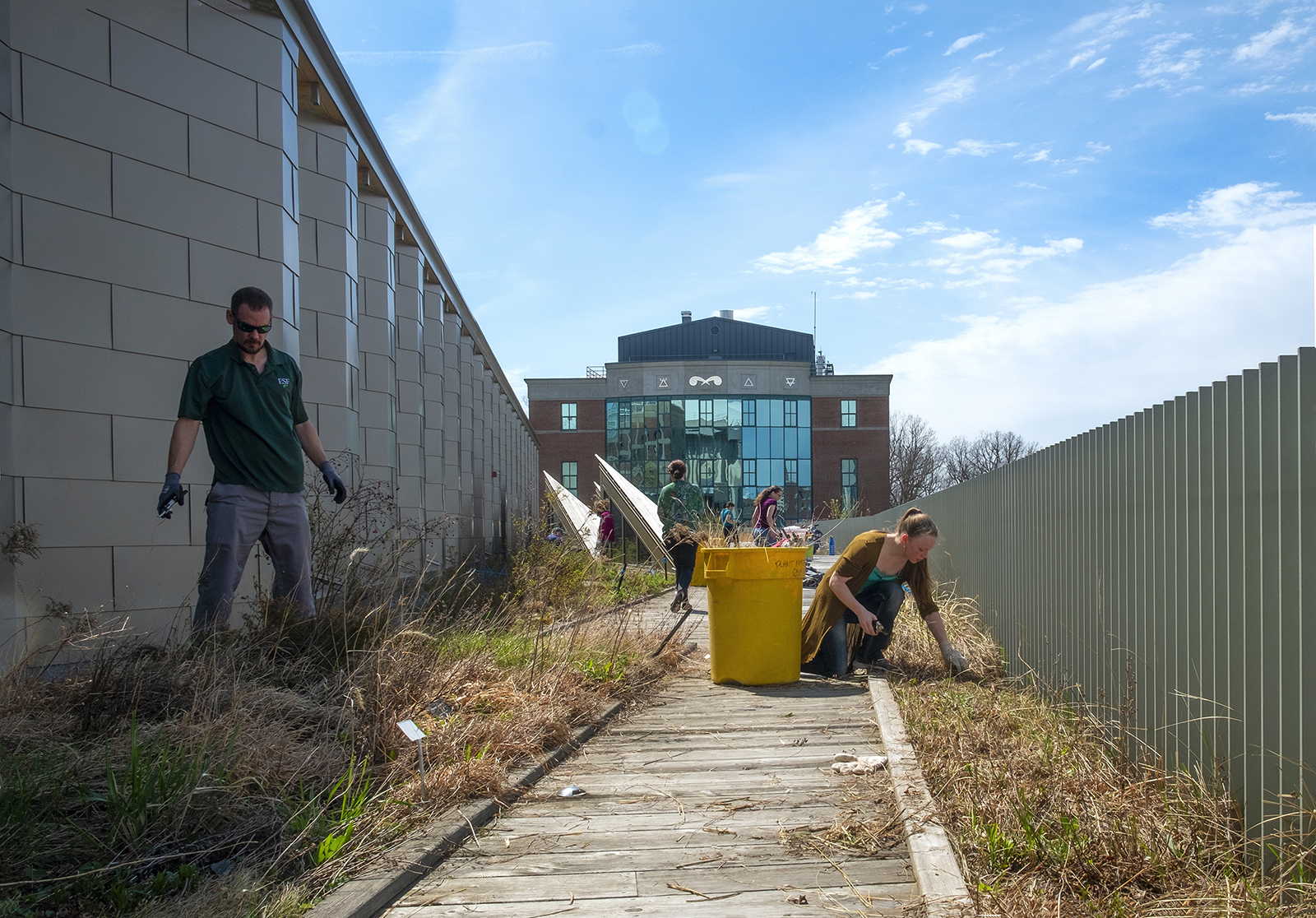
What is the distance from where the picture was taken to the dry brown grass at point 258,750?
3051mm

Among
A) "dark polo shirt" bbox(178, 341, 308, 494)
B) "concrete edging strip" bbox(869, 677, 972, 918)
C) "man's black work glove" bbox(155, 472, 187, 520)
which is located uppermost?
"dark polo shirt" bbox(178, 341, 308, 494)

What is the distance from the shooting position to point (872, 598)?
7348 mm

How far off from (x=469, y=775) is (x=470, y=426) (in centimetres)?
1839

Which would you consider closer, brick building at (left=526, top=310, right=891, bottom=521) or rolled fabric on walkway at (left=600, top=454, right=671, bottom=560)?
rolled fabric on walkway at (left=600, top=454, right=671, bottom=560)

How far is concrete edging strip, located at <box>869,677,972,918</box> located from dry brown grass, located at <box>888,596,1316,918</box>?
0.06m

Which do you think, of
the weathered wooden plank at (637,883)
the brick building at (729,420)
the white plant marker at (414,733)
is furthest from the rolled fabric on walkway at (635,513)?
the brick building at (729,420)

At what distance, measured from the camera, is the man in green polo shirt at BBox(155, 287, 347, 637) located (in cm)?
542

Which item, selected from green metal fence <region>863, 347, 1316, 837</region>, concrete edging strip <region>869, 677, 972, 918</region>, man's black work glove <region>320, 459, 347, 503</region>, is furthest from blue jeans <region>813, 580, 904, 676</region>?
man's black work glove <region>320, 459, 347, 503</region>

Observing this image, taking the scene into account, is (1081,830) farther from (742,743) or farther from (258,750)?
(258,750)

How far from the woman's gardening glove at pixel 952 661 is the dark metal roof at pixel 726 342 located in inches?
2496

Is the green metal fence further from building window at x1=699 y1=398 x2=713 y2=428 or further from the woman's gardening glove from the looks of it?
building window at x1=699 y1=398 x2=713 y2=428

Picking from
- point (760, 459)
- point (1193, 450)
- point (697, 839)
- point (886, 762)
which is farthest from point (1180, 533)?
point (760, 459)

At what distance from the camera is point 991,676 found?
7.16m

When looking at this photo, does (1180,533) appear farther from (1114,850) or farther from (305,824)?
(305,824)
